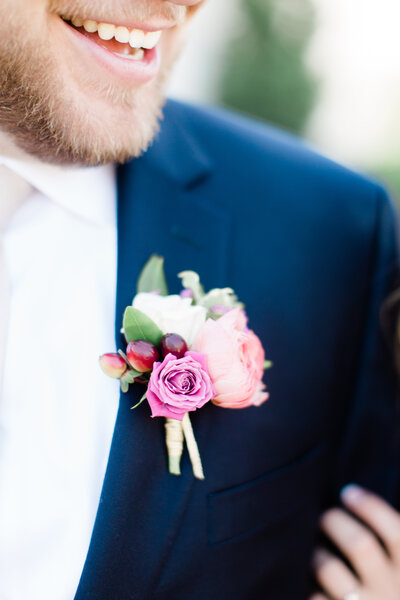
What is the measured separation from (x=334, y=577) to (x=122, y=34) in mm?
1641

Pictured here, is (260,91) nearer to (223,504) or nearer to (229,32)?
(229,32)

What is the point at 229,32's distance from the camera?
499 inches

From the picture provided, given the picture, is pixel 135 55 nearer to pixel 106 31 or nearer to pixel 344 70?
Result: pixel 106 31

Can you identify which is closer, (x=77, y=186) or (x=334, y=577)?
(x=77, y=186)

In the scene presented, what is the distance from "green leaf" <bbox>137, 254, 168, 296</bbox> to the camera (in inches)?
52.8

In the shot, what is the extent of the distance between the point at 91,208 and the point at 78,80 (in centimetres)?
35

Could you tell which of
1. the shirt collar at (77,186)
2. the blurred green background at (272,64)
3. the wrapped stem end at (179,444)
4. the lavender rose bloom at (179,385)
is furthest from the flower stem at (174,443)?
the blurred green background at (272,64)

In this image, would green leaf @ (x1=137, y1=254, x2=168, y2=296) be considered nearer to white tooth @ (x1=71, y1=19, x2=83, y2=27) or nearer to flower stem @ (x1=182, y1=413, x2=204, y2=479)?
flower stem @ (x1=182, y1=413, x2=204, y2=479)

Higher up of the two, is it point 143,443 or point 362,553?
point 143,443

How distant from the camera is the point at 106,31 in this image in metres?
1.34

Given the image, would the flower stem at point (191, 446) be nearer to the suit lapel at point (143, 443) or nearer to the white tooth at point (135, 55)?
the suit lapel at point (143, 443)

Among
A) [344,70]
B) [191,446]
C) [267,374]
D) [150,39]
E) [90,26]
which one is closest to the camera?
[191,446]

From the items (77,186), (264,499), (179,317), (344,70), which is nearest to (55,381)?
(179,317)

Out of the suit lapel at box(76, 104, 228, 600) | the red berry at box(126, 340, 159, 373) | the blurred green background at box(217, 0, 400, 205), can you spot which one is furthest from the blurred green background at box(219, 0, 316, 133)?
the red berry at box(126, 340, 159, 373)
